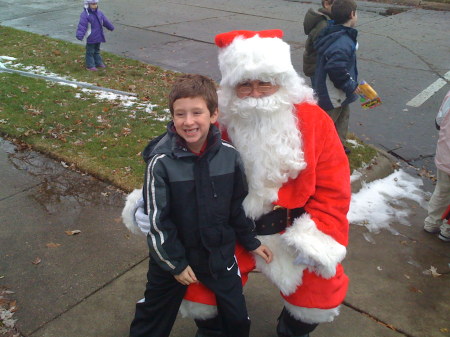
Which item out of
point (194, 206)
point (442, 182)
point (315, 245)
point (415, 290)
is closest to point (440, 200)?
point (442, 182)

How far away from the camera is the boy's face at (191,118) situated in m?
2.16

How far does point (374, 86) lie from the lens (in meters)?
7.68

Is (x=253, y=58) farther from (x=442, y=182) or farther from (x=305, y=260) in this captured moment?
(x=442, y=182)

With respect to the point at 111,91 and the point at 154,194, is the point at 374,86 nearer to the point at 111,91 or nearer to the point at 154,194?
the point at 111,91

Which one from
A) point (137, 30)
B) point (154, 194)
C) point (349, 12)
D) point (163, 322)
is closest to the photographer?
point (154, 194)

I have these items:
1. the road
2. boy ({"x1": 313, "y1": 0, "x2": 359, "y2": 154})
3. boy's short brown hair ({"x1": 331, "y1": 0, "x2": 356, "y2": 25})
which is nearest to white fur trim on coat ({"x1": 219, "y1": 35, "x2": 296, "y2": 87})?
boy ({"x1": 313, "y1": 0, "x2": 359, "y2": 154})

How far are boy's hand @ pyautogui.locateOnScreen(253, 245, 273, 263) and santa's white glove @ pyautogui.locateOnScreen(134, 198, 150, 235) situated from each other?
59 centimetres

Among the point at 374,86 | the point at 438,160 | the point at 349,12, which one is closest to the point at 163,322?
the point at 438,160

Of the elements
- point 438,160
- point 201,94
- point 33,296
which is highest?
point 201,94

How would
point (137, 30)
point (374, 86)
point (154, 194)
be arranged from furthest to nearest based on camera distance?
point (137, 30), point (374, 86), point (154, 194)

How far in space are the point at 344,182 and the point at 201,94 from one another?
0.88 metres

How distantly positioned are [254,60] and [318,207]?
83 cm

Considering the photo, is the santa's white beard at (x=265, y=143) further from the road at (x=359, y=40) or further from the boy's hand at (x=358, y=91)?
the road at (x=359, y=40)

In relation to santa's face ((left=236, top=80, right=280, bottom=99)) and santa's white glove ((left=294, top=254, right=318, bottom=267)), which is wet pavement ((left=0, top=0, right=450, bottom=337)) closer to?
santa's white glove ((left=294, top=254, right=318, bottom=267))
